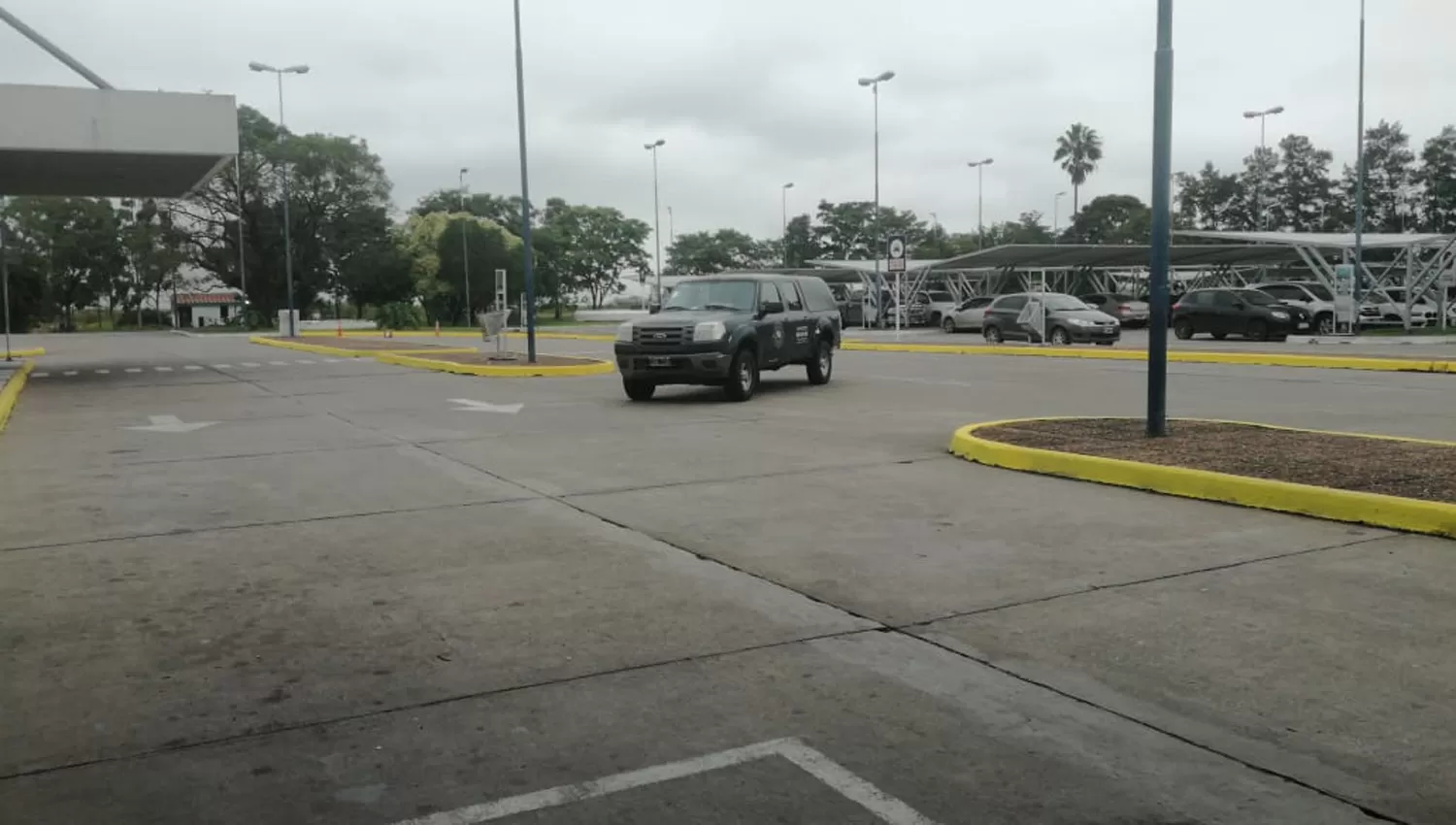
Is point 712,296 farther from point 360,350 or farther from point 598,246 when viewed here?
point 598,246

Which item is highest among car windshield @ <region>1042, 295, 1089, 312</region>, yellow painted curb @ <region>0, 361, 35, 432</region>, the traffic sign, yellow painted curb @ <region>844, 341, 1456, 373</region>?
the traffic sign

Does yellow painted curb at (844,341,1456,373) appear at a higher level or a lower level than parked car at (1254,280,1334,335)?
lower

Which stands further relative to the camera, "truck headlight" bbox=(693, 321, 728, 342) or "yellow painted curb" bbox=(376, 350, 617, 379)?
"yellow painted curb" bbox=(376, 350, 617, 379)

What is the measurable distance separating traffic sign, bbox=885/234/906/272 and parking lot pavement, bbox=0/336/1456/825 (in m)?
23.1

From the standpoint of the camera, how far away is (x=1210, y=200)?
10519 centimetres

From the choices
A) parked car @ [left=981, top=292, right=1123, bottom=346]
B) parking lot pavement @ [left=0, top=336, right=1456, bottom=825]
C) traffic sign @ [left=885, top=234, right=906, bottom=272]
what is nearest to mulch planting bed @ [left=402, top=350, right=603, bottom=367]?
traffic sign @ [left=885, top=234, right=906, bottom=272]

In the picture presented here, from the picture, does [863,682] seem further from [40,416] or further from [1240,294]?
[1240,294]

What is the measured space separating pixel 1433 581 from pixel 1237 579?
970mm

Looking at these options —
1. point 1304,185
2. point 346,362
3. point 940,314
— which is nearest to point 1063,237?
point 1304,185

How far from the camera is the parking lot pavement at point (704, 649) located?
12.5ft

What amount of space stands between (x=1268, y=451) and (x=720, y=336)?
27.5 ft

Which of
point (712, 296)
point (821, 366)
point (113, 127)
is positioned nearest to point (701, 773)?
point (712, 296)

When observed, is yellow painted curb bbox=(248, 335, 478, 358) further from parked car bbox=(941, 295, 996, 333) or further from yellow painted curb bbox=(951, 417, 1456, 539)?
yellow painted curb bbox=(951, 417, 1456, 539)

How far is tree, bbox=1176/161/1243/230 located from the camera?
104375 mm
